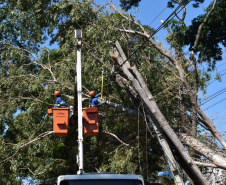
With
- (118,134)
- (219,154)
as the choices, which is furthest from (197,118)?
(118,134)

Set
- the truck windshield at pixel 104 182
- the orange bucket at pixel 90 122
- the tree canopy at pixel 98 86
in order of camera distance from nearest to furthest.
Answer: the truck windshield at pixel 104 182
the orange bucket at pixel 90 122
the tree canopy at pixel 98 86

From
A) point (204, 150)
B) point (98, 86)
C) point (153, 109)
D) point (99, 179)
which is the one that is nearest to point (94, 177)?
point (99, 179)

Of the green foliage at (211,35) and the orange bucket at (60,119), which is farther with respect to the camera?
the green foliage at (211,35)

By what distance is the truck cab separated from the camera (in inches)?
298

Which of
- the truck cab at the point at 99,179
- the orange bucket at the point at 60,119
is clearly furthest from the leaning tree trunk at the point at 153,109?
the truck cab at the point at 99,179

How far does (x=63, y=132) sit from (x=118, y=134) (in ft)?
27.0

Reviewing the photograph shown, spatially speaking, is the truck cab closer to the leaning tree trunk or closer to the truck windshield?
the truck windshield

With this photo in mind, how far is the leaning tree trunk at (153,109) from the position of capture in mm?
14377

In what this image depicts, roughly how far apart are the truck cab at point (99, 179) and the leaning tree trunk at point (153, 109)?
7.01m

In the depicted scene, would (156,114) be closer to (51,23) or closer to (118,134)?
(118,134)

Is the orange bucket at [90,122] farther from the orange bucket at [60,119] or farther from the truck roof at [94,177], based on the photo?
the truck roof at [94,177]

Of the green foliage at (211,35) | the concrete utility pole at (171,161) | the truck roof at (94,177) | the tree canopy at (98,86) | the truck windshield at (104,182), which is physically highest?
the green foliage at (211,35)

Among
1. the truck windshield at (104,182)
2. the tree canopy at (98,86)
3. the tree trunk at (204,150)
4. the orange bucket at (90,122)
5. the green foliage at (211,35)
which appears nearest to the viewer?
the truck windshield at (104,182)

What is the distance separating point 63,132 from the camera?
10906 mm
